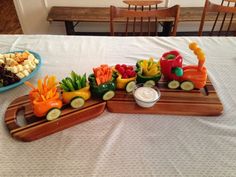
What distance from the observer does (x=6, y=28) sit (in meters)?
2.67

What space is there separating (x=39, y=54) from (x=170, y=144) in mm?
712

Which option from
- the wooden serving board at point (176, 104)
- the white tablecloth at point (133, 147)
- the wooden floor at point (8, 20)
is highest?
the wooden serving board at point (176, 104)

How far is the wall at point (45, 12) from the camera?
2.12 m

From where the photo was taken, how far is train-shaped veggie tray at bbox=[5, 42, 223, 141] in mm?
632

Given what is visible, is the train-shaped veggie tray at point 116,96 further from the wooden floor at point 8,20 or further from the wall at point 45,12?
the wooden floor at point 8,20

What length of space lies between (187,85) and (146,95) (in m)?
0.16

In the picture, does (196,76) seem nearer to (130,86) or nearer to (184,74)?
(184,74)

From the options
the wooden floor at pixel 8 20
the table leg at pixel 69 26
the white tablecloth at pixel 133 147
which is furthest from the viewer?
the wooden floor at pixel 8 20

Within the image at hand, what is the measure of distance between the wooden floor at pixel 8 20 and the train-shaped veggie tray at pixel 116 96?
7.23 feet

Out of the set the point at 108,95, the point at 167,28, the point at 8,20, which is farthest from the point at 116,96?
the point at 8,20

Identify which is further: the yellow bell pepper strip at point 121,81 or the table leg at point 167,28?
the table leg at point 167,28

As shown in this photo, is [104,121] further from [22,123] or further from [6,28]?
[6,28]

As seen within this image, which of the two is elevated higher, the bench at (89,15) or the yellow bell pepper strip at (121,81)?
the yellow bell pepper strip at (121,81)

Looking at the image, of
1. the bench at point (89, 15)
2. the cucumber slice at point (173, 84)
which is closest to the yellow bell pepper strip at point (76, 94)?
the cucumber slice at point (173, 84)
